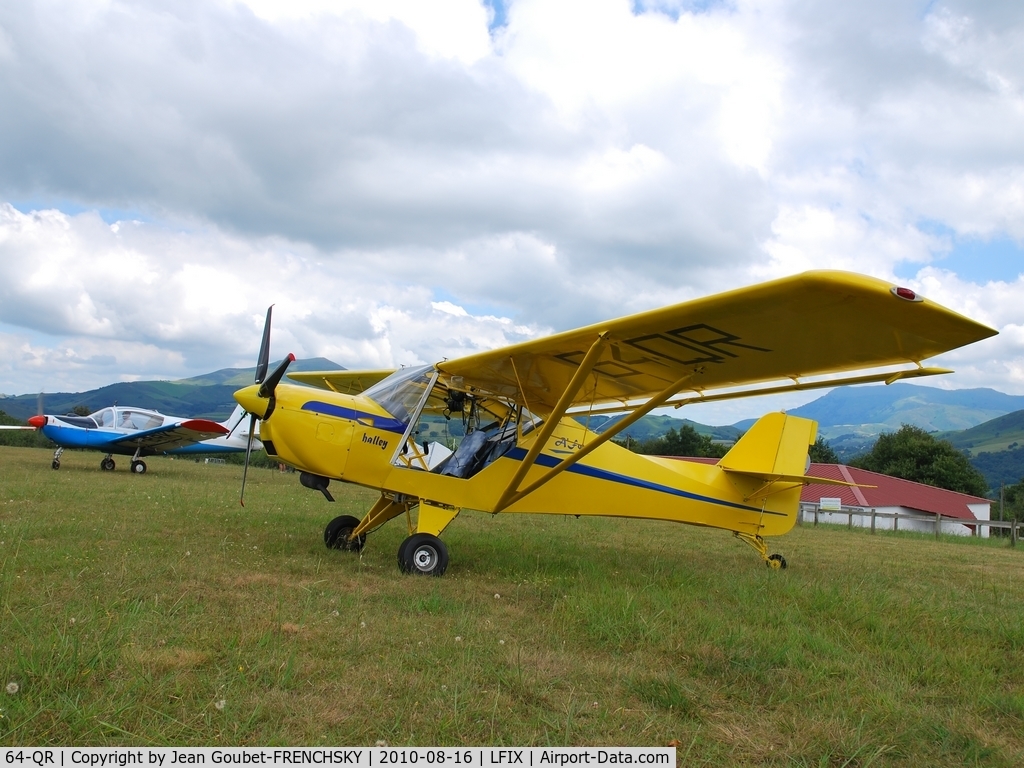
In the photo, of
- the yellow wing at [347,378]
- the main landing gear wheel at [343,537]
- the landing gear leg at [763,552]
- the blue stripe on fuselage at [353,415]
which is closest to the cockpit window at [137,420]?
the yellow wing at [347,378]

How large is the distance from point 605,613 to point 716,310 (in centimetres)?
242

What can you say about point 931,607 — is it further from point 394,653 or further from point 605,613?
point 394,653

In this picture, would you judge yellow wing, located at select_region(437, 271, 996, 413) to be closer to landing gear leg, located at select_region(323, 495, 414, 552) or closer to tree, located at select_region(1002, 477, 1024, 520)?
landing gear leg, located at select_region(323, 495, 414, 552)

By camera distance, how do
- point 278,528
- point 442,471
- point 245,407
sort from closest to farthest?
point 245,407 < point 442,471 < point 278,528

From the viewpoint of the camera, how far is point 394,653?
379cm

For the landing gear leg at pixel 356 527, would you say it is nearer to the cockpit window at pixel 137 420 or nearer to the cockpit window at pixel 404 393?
the cockpit window at pixel 404 393

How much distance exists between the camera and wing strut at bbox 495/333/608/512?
579cm

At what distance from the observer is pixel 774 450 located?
9.23 metres

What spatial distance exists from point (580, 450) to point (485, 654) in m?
3.04

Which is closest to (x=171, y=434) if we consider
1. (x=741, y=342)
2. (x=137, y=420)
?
(x=137, y=420)

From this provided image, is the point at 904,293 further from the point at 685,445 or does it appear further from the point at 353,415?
the point at 685,445

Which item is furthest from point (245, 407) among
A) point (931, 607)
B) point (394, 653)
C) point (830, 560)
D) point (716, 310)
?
point (830, 560)

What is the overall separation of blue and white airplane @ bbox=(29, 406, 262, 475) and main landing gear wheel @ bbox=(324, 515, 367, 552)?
1345 cm

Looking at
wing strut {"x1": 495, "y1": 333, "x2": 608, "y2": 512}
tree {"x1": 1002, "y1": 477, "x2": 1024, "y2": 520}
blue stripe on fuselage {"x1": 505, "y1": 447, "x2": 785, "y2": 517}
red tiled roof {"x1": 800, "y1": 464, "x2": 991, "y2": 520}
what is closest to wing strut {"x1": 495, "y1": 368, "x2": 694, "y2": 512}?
wing strut {"x1": 495, "y1": 333, "x2": 608, "y2": 512}
